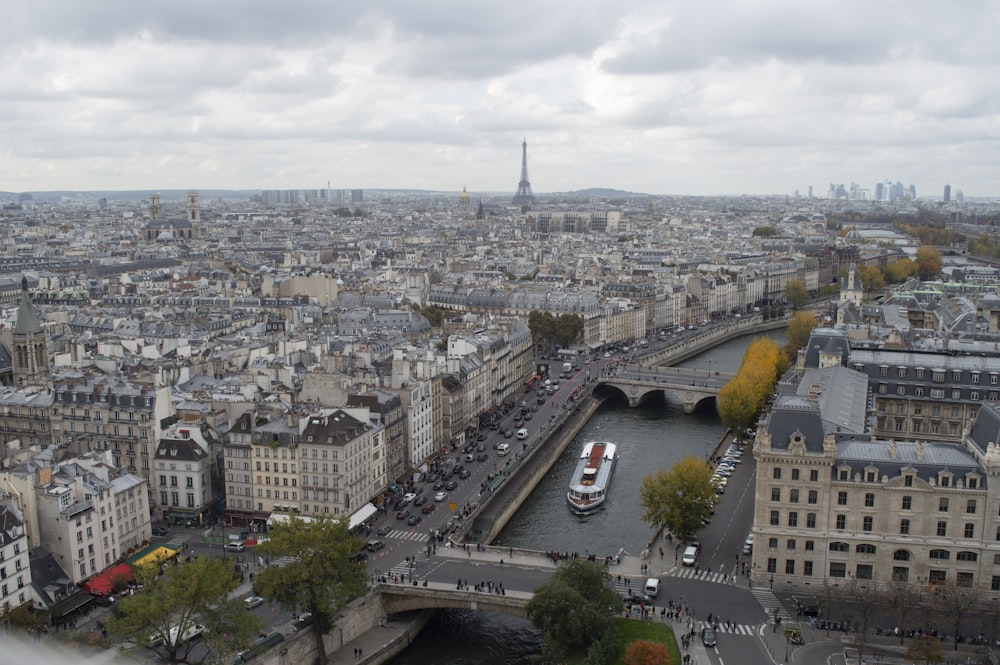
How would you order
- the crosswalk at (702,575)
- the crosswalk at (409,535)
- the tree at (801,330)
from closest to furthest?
the crosswalk at (702,575) < the crosswalk at (409,535) < the tree at (801,330)

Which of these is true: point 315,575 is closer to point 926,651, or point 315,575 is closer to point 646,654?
point 646,654

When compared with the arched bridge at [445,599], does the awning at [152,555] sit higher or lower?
higher

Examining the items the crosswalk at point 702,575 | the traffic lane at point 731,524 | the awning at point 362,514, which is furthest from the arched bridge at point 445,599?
the traffic lane at point 731,524

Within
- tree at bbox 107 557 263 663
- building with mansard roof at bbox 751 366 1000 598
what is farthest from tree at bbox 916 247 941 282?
tree at bbox 107 557 263 663

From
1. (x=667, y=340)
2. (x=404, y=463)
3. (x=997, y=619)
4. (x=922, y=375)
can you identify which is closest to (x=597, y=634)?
(x=997, y=619)

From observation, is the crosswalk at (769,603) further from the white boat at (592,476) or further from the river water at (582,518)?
the white boat at (592,476)

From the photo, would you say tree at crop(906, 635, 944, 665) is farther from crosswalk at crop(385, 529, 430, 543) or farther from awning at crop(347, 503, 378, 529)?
awning at crop(347, 503, 378, 529)

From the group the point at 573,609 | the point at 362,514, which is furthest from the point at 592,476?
the point at 573,609
